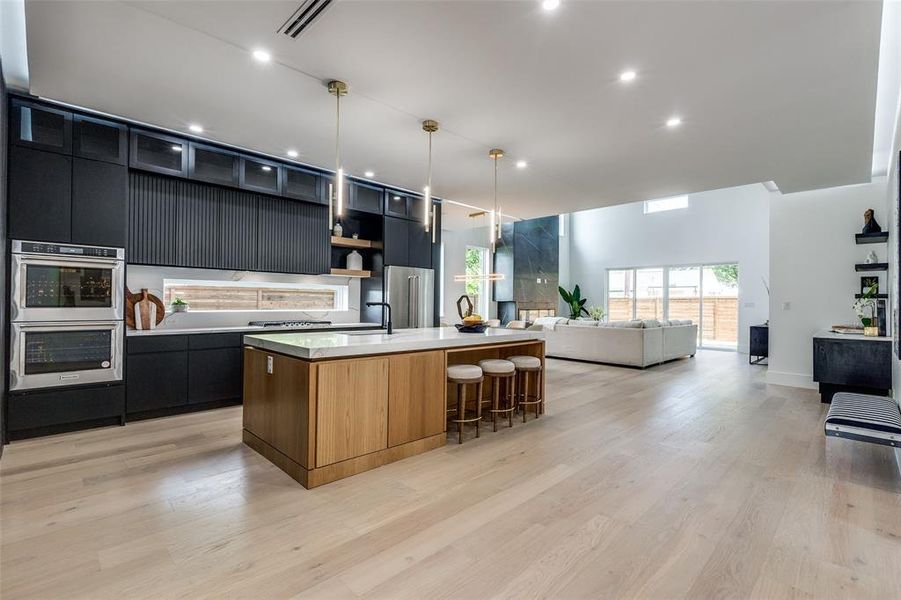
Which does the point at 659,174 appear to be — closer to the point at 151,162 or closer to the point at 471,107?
the point at 471,107

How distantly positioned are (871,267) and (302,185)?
22.6ft

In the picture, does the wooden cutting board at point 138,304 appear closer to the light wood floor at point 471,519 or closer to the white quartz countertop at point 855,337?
the light wood floor at point 471,519

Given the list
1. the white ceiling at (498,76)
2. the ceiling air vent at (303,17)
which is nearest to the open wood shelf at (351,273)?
the white ceiling at (498,76)

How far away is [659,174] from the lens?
4895 millimetres

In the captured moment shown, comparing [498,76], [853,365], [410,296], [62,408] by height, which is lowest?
[62,408]

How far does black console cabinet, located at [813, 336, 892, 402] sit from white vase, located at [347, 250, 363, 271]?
562 centimetres

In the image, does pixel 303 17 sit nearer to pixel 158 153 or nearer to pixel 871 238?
pixel 158 153

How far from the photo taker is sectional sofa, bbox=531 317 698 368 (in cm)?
702

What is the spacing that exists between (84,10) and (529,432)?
13.1 feet

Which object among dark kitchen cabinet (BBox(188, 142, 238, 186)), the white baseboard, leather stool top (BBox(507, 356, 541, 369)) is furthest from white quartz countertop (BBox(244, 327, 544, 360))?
the white baseboard

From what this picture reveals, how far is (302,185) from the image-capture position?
16.4 ft

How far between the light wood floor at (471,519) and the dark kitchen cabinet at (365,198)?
121 inches

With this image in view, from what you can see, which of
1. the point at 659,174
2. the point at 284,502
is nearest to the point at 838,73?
the point at 659,174

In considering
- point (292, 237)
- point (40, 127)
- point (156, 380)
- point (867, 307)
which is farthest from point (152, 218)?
point (867, 307)
